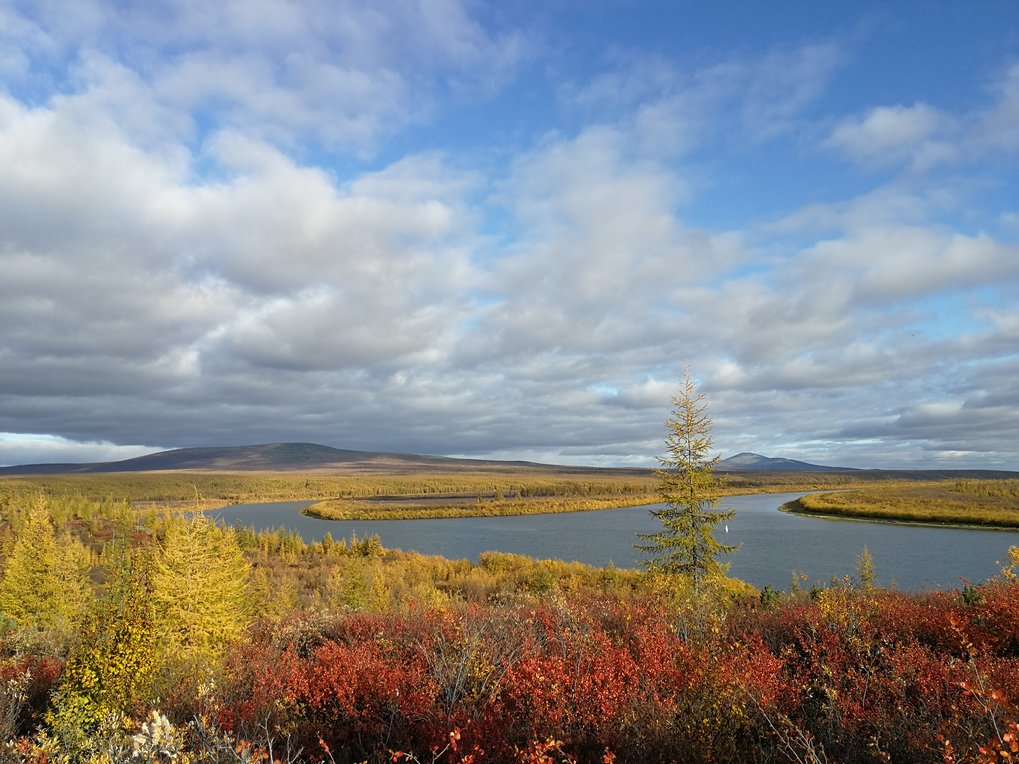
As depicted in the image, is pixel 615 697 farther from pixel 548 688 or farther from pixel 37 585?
pixel 37 585

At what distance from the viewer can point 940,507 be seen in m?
89.0

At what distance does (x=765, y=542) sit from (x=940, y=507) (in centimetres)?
4632

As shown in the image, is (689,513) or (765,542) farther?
(765,542)

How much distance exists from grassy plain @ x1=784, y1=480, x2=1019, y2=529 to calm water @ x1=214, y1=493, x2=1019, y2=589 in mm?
5965

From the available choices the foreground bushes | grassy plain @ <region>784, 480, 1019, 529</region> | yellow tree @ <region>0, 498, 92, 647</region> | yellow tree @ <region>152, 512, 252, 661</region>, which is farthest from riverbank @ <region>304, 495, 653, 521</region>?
the foreground bushes

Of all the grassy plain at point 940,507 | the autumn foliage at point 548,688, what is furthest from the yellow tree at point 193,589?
the grassy plain at point 940,507

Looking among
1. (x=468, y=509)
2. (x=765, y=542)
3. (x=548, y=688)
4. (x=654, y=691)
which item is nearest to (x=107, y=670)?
(x=548, y=688)

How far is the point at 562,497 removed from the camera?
16888cm

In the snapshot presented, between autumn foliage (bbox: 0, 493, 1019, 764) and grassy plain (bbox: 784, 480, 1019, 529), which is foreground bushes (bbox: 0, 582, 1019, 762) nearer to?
autumn foliage (bbox: 0, 493, 1019, 764)

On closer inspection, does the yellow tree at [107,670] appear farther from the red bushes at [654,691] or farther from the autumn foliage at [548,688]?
the red bushes at [654,691]

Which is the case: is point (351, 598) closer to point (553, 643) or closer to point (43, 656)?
point (43, 656)

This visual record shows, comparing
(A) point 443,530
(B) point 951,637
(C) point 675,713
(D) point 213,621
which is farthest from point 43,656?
(A) point 443,530

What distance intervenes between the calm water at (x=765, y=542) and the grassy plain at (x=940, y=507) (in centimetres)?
596

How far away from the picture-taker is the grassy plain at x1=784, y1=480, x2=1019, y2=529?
3004 inches
